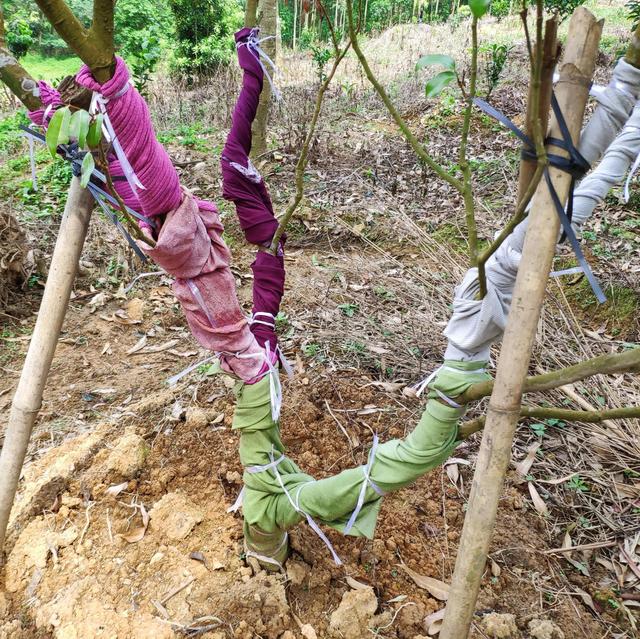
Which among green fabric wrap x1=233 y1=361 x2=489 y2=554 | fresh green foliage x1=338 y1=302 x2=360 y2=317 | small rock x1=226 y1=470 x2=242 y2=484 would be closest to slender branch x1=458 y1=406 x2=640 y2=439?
green fabric wrap x1=233 y1=361 x2=489 y2=554

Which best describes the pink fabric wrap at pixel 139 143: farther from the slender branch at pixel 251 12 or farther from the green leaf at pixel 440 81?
the slender branch at pixel 251 12

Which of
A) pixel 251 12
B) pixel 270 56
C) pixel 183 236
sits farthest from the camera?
pixel 270 56

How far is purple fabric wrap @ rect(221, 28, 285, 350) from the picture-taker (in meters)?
1.40

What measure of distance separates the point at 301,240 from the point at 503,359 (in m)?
3.42

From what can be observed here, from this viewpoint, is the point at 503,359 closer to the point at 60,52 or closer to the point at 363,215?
the point at 363,215

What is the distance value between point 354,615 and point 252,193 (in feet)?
4.44

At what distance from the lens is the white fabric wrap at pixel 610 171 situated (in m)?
1.01

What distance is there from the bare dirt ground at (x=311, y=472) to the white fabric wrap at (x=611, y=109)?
4.54 ft

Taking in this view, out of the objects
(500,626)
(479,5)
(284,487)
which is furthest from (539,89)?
(500,626)

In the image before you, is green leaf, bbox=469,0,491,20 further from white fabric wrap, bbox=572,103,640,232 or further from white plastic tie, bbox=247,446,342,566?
white plastic tie, bbox=247,446,342,566

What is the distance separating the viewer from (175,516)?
70.7 inches

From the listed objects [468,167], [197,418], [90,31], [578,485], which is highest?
[90,31]

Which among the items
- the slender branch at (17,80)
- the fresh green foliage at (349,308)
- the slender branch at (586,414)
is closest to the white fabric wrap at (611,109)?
the slender branch at (586,414)

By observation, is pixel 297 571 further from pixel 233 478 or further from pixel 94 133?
pixel 94 133
